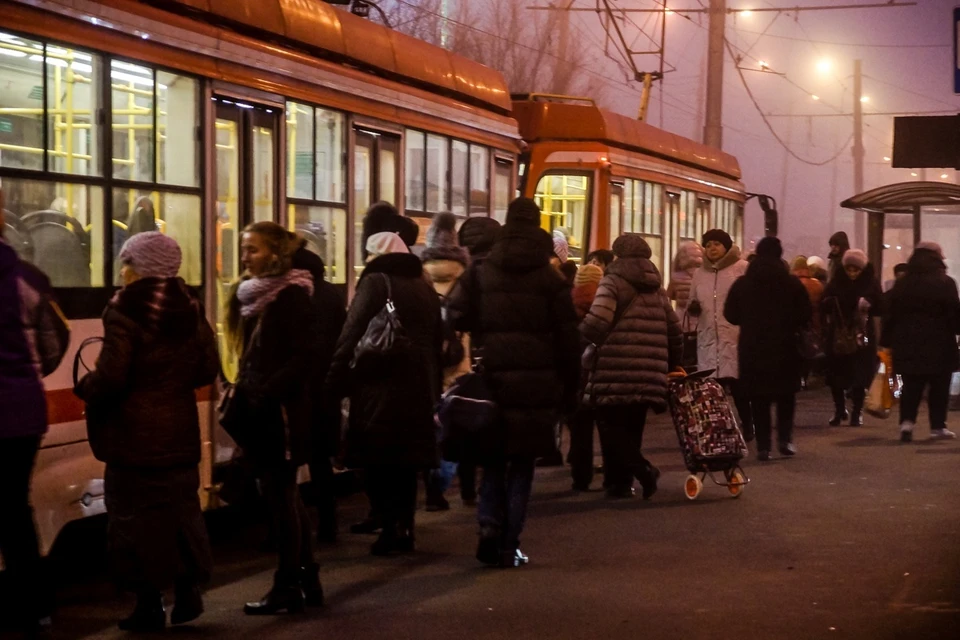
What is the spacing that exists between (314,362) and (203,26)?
2434 millimetres

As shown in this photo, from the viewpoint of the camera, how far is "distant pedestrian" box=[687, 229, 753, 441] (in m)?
13.0

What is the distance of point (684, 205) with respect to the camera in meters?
21.2

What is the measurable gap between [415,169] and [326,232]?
65.3 inches

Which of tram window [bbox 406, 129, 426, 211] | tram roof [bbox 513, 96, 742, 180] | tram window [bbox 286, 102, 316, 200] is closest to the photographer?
tram window [bbox 286, 102, 316, 200]

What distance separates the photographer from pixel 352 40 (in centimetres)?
1042

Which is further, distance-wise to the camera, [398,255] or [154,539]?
[398,255]

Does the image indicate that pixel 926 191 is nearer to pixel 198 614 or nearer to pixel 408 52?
pixel 408 52

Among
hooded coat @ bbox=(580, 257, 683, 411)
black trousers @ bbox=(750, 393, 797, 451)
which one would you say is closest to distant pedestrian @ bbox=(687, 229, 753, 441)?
black trousers @ bbox=(750, 393, 797, 451)

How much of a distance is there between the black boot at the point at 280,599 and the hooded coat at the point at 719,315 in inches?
266

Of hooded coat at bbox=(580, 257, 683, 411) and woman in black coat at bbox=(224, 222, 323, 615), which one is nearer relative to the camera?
woman in black coat at bbox=(224, 222, 323, 615)

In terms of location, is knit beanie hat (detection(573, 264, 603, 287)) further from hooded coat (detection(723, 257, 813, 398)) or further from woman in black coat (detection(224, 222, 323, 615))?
woman in black coat (detection(224, 222, 323, 615))

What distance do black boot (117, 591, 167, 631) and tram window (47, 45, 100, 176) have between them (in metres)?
1.88

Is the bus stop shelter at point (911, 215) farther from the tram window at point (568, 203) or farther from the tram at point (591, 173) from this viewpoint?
the tram window at point (568, 203)

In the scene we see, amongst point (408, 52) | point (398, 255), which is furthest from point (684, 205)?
point (398, 255)
